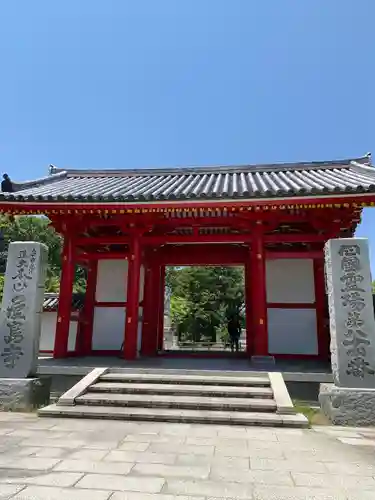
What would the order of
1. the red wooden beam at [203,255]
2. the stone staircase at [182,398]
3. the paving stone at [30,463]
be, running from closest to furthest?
1. the paving stone at [30,463]
2. the stone staircase at [182,398]
3. the red wooden beam at [203,255]

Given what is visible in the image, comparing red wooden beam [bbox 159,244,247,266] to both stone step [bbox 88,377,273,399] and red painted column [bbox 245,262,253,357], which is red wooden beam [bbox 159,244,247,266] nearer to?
red painted column [bbox 245,262,253,357]

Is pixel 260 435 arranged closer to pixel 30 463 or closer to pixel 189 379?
pixel 189 379

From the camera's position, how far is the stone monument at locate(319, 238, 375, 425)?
5.62 m

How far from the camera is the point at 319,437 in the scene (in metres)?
4.80

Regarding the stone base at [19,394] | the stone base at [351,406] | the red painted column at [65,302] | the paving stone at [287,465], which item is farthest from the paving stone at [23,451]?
the red painted column at [65,302]

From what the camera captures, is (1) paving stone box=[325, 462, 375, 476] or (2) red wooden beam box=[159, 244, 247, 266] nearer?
(1) paving stone box=[325, 462, 375, 476]

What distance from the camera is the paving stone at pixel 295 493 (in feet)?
9.77

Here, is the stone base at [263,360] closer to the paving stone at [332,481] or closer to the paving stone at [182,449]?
the paving stone at [182,449]

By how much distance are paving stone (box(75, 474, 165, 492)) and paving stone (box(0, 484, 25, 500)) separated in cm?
50

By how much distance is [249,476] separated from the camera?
3.41 metres

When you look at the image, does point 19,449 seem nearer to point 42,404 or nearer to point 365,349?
point 42,404

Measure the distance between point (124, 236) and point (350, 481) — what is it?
7.71 metres

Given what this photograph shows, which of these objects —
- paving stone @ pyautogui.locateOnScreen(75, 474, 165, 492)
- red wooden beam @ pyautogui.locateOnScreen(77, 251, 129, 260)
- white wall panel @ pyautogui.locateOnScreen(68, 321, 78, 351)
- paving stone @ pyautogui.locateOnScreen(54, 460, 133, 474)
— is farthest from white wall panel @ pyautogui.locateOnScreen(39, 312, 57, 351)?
paving stone @ pyautogui.locateOnScreen(75, 474, 165, 492)

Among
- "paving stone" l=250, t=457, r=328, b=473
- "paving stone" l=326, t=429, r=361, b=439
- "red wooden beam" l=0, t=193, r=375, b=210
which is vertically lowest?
"paving stone" l=326, t=429, r=361, b=439
